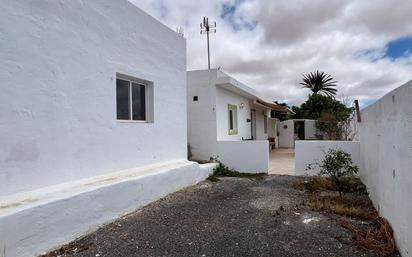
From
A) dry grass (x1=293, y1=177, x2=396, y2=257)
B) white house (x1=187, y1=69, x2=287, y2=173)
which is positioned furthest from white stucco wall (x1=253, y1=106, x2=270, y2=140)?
dry grass (x1=293, y1=177, x2=396, y2=257)

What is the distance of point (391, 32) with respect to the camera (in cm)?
1215

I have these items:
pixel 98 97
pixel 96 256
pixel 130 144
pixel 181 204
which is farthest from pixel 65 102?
pixel 181 204

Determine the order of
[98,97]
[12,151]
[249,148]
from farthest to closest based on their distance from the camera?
[249,148] → [98,97] → [12,151]

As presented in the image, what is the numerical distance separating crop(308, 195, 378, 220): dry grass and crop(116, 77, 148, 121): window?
5.01 m

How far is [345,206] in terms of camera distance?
6.57 metres

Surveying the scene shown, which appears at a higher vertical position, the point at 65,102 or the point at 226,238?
the point at 65,102

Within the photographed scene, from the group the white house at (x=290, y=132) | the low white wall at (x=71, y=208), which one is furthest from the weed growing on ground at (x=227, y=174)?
the white house at (x=290, y=132)

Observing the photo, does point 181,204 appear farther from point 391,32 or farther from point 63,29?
point 391,32

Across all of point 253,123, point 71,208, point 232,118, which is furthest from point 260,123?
point 71,208

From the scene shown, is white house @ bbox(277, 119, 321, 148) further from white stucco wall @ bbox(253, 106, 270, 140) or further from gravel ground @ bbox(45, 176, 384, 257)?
gravel ground @ bbox(45, 176, 384, 257)

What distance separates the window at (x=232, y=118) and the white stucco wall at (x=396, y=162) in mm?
8755

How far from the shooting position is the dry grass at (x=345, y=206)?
5.91 metres

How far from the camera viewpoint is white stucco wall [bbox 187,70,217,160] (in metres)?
12.1

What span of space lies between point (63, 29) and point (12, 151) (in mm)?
2402
